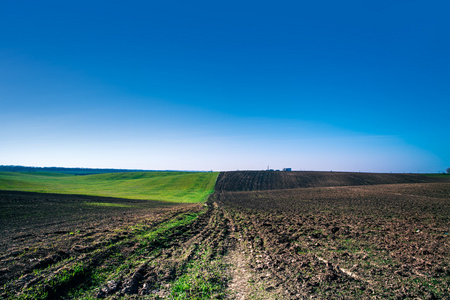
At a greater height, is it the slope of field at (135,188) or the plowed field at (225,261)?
the plowed field at (225,261)

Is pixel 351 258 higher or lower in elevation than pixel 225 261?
higher

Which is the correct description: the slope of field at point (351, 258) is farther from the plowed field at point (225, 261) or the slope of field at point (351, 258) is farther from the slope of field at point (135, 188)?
the slope of field at point (135, 188)

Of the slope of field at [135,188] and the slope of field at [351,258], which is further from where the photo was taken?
the slope of field at [135,188]

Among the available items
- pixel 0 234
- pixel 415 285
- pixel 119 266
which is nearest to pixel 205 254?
pixel 119 266

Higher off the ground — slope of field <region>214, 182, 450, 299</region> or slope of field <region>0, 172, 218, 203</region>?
slope of field <region>214, 182, 450, 299</region>

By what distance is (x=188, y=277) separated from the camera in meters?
7.29

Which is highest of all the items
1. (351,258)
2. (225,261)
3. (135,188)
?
(351,258)

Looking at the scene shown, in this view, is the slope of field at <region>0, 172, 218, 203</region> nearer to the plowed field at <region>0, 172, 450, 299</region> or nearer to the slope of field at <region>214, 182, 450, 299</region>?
the plowed field at <region>0, 172, 450, 299</region>

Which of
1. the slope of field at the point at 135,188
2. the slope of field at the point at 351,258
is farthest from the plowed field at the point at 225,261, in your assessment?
the slope of field at the point at 135,188

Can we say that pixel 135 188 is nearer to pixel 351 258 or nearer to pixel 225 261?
pixel 225 261

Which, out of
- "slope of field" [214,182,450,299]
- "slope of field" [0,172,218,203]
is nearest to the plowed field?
"slope of field" [214,182,450,299]

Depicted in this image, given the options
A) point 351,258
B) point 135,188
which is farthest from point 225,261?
point 135,188

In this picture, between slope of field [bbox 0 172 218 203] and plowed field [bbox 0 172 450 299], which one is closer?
plowed field [bbox 0 172 450 299]

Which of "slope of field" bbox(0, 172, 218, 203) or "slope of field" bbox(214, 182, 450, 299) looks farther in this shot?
"slope of field" bbox(0, 172, 218, 203)
